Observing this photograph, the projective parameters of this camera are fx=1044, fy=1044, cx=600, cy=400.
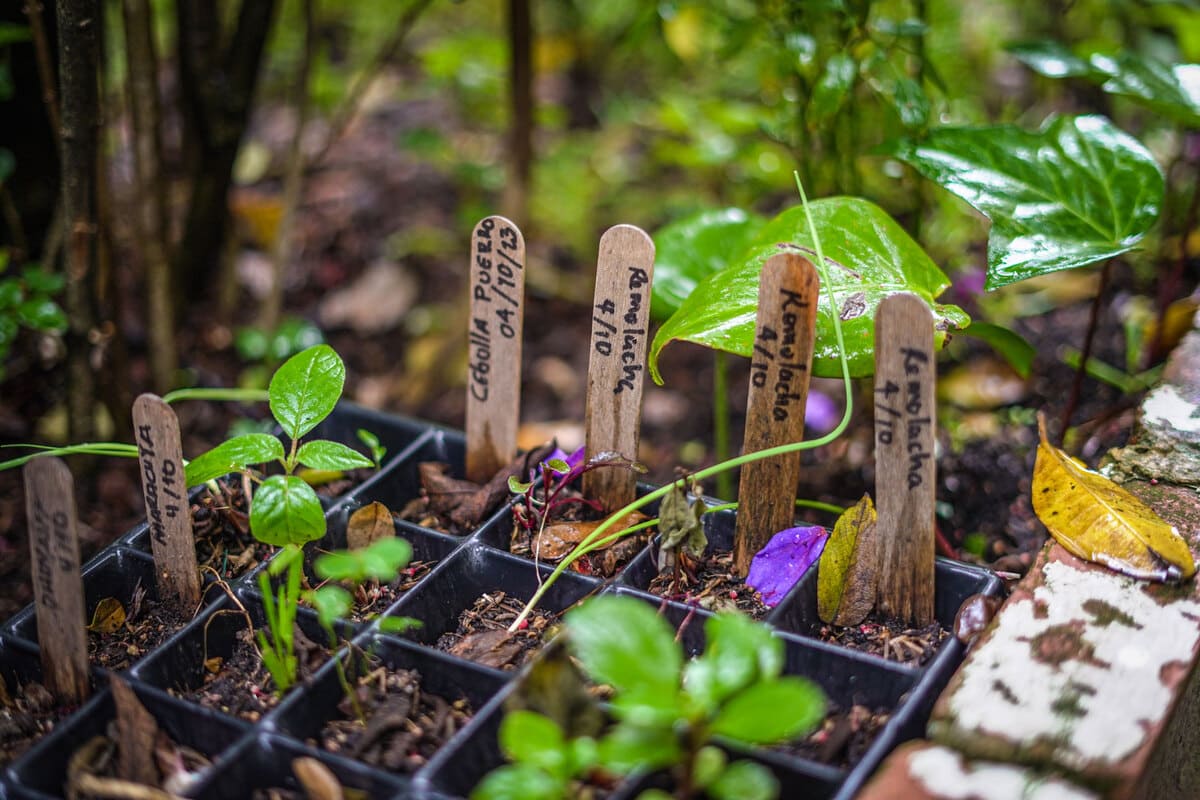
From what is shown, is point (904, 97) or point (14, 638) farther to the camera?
point (904, 97)

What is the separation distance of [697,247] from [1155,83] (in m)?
0.64

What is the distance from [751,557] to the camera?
114 cm

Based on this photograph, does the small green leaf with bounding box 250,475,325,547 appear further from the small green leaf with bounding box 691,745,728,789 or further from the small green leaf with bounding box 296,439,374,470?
the small green leaf with bounding box 691,745,728,789

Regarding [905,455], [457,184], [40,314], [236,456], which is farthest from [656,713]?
[457,184]

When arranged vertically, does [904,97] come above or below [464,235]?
above

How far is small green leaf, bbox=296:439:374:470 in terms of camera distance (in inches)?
39.7

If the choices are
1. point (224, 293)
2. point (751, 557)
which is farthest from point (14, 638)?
point (224, 293)

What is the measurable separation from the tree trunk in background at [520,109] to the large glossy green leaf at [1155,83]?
98cm

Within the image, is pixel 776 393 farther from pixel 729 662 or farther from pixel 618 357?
pixel 729 662

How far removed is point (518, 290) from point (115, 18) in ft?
5.62

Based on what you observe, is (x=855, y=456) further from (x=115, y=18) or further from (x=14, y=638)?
(x=115, y=18)

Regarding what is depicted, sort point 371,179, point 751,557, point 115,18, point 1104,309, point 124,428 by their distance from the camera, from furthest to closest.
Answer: point 371,179 → point 115,18 → point 1104,309 → point 124,428 → point 751,557

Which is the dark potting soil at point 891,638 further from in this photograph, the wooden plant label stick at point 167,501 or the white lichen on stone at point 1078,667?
the wooden plant label stick at point 167,501

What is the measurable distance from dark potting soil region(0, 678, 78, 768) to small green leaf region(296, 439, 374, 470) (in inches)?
12.3
